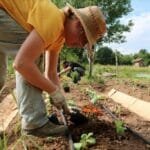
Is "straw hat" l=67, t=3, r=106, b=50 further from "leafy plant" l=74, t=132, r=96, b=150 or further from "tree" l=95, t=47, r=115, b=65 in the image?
"tree" l=95, t=47, r=115, b=65

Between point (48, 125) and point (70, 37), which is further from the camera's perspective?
point (48, 125)

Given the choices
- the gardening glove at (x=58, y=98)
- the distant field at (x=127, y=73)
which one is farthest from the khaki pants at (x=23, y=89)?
the distant field at (x=127, y=73)

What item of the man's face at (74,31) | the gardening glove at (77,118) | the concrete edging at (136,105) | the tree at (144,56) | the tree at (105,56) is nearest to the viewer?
the man's face at (74,31)

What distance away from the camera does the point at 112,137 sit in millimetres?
4617

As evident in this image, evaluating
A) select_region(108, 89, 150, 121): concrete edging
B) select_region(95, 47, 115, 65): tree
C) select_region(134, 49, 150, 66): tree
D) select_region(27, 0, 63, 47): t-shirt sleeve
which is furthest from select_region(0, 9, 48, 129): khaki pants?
select_region(134, 49, 150, 66): tree

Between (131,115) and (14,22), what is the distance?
239 cm

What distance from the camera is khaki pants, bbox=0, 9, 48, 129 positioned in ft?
14.0

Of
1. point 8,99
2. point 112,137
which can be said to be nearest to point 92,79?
point 8,99

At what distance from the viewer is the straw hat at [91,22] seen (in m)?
4.04

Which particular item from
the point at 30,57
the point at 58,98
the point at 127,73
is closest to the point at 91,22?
the point at 30,57

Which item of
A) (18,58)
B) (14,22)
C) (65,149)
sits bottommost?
(65,149)

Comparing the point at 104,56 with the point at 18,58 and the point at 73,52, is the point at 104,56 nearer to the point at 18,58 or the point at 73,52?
the point at 73,52

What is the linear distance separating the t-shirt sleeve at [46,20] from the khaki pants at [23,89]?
400 mm

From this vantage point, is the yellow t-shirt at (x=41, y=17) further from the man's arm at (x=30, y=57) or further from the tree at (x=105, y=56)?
the tree at (x=105, y=56)
